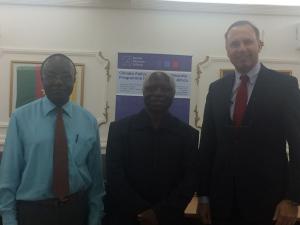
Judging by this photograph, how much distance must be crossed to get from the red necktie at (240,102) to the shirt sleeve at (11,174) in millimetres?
1036

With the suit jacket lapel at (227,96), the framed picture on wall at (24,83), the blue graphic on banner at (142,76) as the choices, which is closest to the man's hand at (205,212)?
the suit jacket lapel at (227,96)

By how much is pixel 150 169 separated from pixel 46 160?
526 mm

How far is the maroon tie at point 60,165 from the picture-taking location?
1812mm

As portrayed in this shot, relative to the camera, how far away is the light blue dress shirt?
5.90 feet

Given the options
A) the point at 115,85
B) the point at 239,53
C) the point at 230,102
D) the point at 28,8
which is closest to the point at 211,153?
the point at 230,102

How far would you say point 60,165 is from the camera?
1.83 meters

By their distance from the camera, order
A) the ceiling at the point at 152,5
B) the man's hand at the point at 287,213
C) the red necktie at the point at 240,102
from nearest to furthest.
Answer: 1. the man's hand at the point at 287,213
2. the red necktie at the point at 240,102
3. the ceiling at the point at 152,5

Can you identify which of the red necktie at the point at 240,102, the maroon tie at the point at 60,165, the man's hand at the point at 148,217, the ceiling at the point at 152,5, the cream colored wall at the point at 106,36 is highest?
the ceiling at the point at 152,5

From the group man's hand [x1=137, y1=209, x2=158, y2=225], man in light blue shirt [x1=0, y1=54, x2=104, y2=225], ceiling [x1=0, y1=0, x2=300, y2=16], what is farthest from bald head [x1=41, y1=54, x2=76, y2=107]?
ceiling [x1=0, y1=0, x2=300, y2=16]

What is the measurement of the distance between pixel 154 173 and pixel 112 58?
1.33 meters

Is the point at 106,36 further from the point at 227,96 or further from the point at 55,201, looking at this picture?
the point at 55,201

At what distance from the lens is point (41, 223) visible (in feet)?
5.94

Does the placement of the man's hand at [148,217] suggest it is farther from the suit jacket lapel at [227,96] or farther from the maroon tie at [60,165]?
the suit jacket lapel at [227,96]

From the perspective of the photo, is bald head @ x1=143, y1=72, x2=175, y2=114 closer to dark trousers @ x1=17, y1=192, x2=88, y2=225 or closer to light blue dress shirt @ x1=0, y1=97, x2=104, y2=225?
light blue dress shirt @ x1=0, y1=97, x2=104, y2=225
